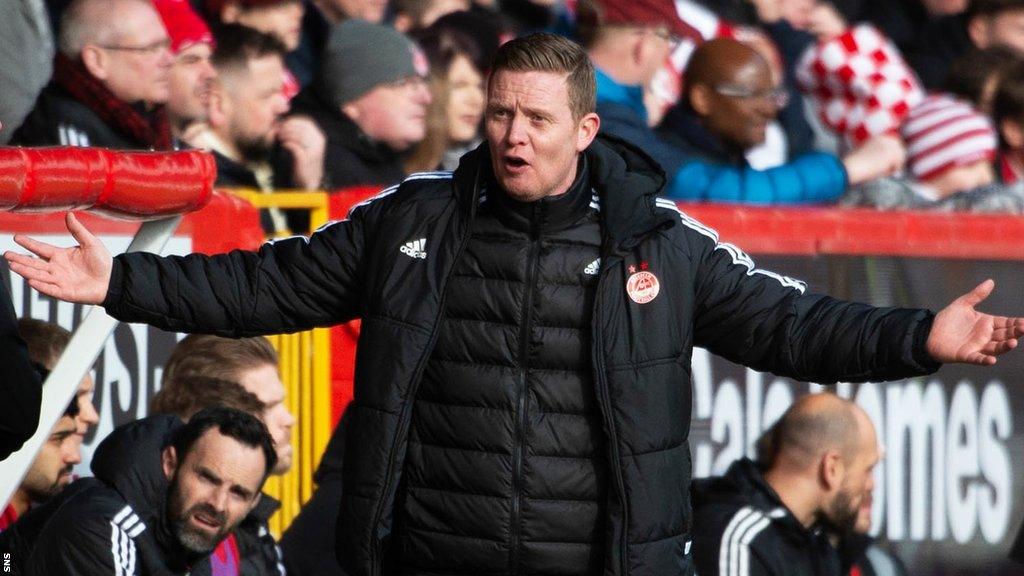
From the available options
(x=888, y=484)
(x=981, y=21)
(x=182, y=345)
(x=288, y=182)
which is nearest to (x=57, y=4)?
(x=288, y=182)

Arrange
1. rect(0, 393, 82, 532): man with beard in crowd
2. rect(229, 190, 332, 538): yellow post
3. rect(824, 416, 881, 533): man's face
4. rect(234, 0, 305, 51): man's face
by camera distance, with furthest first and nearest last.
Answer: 1. rect(234, 0, 305, 51): man's face
2. rect(824, 416, 881, 533): man's face
3. rect(229, 190, 332, 538): yellow post
4. rect(0, 393, 82, 532): man with beard in crowd

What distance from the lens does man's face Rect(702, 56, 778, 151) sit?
24.0 feet

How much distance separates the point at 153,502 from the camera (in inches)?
207

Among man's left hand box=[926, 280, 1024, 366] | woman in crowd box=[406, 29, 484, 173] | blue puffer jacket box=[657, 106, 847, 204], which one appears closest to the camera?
man's left hand box=[926, 280, 1024, 366]

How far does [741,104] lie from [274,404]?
8.04 ft

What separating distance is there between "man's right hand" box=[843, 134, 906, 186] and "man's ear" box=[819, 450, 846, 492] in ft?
6.18

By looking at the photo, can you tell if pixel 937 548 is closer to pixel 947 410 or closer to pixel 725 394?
pixel 947 410

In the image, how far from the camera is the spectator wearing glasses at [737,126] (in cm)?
718

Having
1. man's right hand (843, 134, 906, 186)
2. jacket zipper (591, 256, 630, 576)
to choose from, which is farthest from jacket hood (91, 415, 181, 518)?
man's right hand (843, 134, 906, 186)

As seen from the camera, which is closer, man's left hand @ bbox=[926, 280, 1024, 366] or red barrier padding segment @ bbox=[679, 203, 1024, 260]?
man's left hand @ bbox=[926, 280, 1024, 366]

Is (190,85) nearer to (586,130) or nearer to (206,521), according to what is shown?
(206,521)

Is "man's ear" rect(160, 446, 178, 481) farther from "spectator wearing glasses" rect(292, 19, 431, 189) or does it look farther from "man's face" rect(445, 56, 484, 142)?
"man's face" rect(445, 56, 484, 142)

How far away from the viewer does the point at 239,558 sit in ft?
18.4

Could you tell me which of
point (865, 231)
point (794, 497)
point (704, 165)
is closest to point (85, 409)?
point (794, 497)
